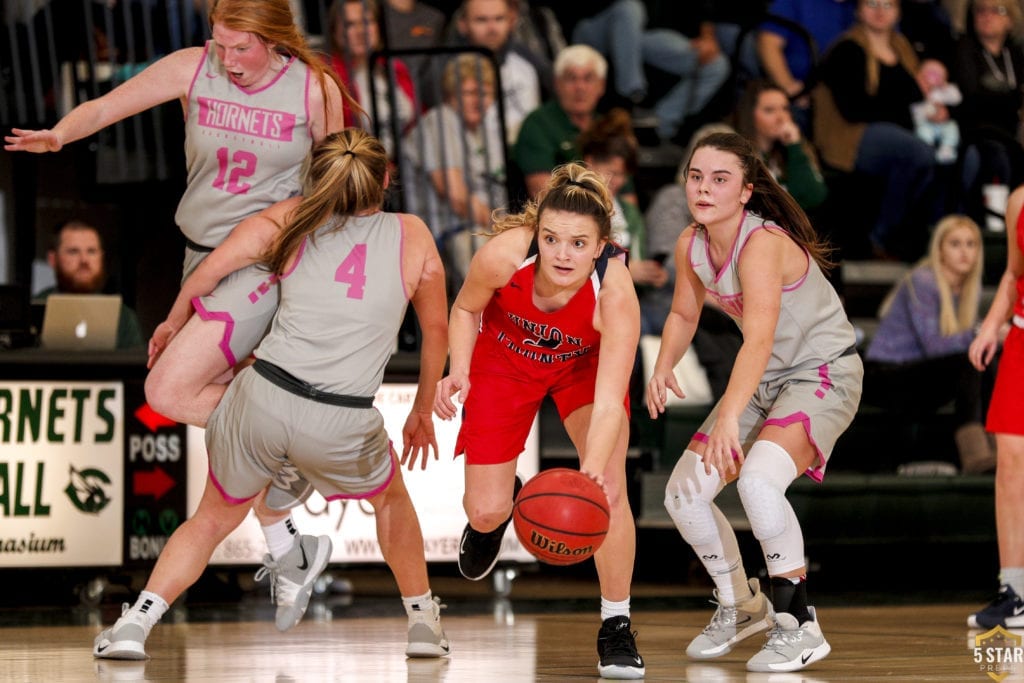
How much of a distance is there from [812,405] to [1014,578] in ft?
5.56

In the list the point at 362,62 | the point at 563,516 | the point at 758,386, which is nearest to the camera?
the point at 563,516

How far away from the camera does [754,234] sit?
16.7 feet

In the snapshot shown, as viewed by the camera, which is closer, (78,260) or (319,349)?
(319,349)

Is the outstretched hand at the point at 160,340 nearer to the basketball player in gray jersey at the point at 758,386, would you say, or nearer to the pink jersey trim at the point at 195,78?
the pink jersey trim at the point at 195,78

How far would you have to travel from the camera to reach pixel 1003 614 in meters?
6.17

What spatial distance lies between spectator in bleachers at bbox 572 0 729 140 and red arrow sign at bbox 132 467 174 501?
14.5ft

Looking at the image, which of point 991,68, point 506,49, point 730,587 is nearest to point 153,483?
point 730,587

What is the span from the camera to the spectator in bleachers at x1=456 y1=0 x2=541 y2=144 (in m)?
9.11

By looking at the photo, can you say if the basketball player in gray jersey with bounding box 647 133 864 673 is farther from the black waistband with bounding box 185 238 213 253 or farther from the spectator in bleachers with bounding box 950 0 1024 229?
the spectator in bleachers with bounding box 950 0 1024 229

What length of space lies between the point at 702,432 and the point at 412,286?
106 cm

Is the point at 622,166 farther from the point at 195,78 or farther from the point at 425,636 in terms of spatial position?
the point at 425,636

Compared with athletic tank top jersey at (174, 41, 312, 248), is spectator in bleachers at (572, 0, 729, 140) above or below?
above

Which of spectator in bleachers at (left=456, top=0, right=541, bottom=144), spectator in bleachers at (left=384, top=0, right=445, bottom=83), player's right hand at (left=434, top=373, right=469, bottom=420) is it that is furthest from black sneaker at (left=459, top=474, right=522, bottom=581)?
spectator in bleachers at (left=384, top=0, right=445, bottom=83)

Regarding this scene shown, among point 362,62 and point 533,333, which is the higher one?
point 362,62
